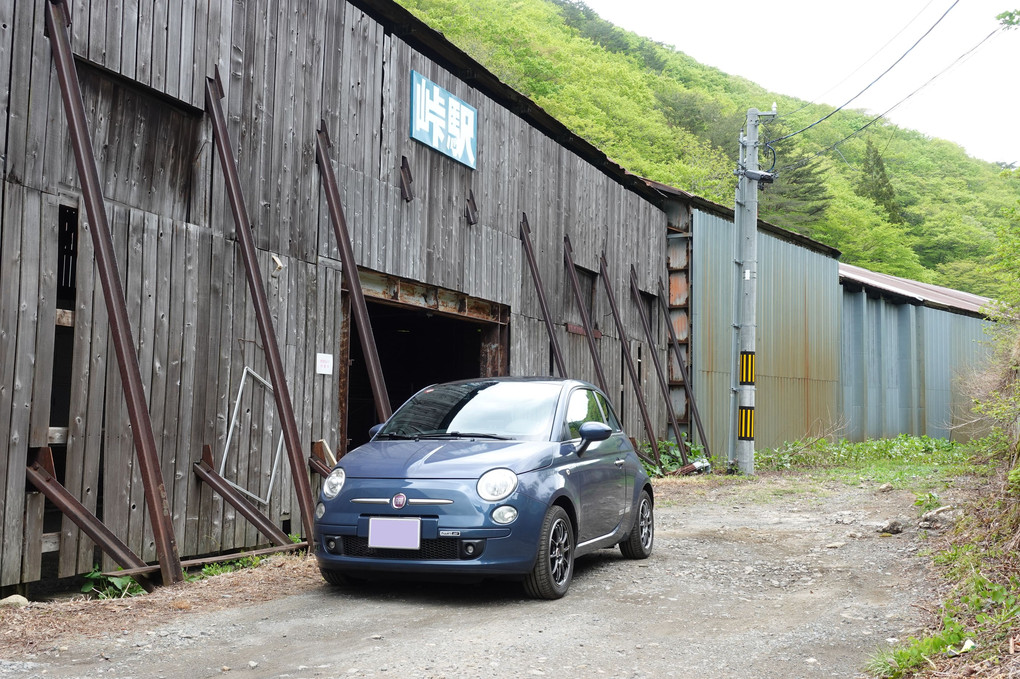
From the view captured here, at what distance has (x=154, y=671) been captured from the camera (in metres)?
4.64

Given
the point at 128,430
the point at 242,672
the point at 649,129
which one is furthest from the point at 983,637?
the point at 649,129

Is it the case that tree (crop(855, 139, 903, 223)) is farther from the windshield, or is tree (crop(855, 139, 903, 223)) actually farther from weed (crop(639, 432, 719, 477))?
the windshield

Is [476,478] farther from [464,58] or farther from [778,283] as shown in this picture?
[778,283]

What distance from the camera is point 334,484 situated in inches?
256

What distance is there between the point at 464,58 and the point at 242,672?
34.3 feet

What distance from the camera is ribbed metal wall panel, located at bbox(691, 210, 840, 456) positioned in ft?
69.6

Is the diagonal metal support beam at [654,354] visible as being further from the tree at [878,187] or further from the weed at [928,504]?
the tree at [878,187]

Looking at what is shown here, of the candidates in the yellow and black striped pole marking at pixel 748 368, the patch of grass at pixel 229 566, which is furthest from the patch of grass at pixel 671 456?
the patch of grass at pixel 229 566

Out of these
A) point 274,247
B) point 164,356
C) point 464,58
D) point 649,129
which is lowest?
point 164,356

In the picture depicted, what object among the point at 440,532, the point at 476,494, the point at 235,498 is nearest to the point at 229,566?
the point at 235,498

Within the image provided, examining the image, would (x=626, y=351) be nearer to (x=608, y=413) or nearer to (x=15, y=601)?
(x=608, y=413)

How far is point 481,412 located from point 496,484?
119 centimetres

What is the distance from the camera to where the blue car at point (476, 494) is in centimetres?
608

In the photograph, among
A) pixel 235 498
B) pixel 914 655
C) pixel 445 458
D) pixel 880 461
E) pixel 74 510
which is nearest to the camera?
pixel 914 655
